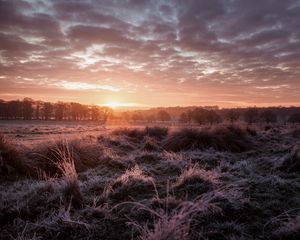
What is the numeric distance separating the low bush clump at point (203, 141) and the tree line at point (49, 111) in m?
82.8

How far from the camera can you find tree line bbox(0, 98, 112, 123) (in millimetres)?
86250

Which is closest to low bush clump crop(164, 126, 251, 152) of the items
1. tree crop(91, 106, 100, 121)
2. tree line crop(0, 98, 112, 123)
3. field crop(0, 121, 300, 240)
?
field crop(0, 121, 300, 240)

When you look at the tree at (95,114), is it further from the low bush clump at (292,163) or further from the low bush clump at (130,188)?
the low bush clump at (130,188)

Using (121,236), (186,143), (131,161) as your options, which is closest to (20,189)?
(121,236)

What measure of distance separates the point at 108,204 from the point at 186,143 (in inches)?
321

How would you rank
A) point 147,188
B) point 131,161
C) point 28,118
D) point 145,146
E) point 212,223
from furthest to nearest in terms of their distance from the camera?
1. point 28,118
2. point 145,146
3. point 131,161
4. point 147,188
5. point 212,223

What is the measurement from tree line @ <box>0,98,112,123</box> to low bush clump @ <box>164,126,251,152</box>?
272 feet

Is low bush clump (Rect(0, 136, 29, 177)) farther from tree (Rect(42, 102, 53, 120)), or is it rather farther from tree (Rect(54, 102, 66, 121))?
tree (Rect(54, 102, 66, 121))

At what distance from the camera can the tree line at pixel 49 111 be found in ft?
283

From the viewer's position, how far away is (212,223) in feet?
11.9

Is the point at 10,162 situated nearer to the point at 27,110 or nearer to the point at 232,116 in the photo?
the point at 232,116

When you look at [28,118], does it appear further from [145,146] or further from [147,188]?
[147,188]

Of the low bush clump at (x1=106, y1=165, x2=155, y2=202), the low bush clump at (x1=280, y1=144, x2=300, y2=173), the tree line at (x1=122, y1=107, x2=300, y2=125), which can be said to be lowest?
the low bush clump at (x1=106, y1=165, x2=155, y2=202)

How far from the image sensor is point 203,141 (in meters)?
12.3
